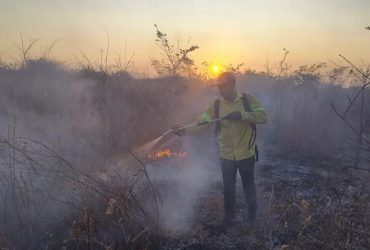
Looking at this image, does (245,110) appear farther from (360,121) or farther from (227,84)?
(360,121)

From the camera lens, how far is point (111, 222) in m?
4.98

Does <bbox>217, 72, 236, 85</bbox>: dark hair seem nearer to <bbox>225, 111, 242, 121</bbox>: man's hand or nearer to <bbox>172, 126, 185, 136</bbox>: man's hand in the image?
<bbox>225, 111, 242, 121</bbox>: man's hand

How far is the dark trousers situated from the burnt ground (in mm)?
212

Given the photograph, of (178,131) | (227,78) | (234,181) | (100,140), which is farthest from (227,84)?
(100,140)

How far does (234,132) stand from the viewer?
543cm

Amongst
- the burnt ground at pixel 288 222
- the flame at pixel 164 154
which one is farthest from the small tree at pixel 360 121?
the flame at pixel 164 154

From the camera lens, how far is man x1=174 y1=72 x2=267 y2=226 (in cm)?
535

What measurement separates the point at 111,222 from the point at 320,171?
5.29 meters

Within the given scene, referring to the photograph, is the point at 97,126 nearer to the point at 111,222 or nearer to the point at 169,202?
the point at 169,202

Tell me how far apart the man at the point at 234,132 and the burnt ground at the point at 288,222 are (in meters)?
0.32

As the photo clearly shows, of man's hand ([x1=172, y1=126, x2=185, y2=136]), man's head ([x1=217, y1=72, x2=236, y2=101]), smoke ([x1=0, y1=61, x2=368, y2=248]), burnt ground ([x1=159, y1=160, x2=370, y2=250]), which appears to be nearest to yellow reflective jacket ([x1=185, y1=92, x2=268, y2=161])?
man's head ([x1=217, y1=72, x2=236, y2=101])

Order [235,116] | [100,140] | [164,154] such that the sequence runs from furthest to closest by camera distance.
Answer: [164,154], [100,140], [235,116]

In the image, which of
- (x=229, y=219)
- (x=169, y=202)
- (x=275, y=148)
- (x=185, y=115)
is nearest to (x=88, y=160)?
(x=169, y=202)

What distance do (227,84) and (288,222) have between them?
1961mm
